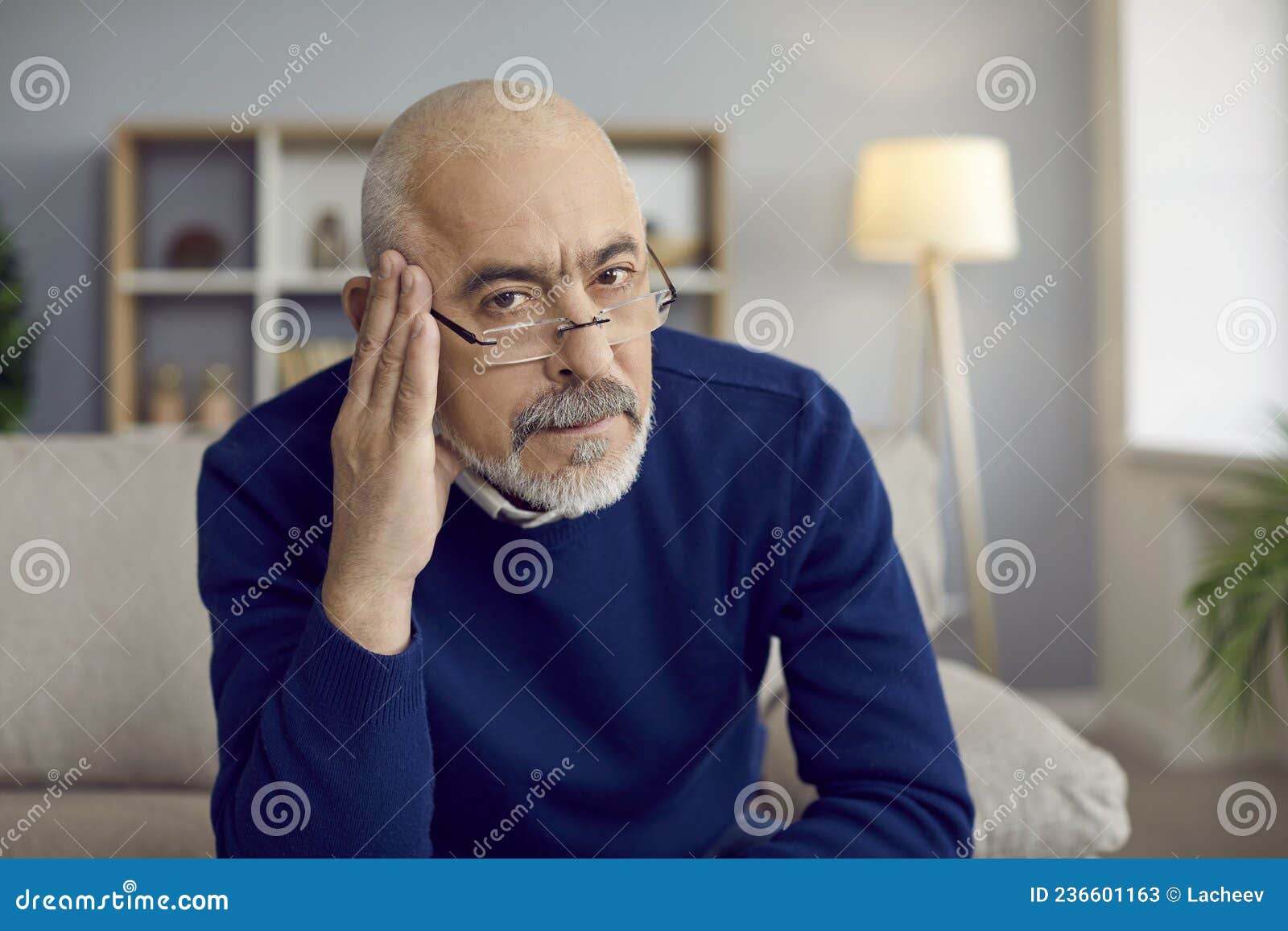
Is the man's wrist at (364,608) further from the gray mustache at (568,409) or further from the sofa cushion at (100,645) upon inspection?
the sofa cushion at (100,645)

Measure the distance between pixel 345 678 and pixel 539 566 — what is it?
0.24 meters

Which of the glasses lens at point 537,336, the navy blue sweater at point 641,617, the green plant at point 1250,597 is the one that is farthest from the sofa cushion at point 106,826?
the green plant at point 1250,597

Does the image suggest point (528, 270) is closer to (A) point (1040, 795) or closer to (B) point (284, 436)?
(B) point (284, 436)

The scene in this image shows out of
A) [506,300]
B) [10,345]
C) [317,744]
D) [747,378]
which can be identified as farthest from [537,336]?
[10,345]

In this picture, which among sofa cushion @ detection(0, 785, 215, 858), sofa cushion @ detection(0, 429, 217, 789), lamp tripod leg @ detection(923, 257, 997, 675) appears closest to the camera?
sofa cushion @ detection(0, 785, 215, 858)

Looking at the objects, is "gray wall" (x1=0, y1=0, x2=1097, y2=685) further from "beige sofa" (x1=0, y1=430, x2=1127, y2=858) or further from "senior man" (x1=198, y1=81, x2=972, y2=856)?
"senior man" (x1=198, y1=81, x2=972, y2=856)

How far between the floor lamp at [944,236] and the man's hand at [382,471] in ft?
8.09

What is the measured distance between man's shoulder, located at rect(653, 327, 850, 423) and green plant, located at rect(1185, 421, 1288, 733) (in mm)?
1336

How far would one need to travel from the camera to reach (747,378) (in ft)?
3.69

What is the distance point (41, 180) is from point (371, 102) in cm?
110

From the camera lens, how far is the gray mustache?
0.95m

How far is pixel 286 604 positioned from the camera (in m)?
1.02

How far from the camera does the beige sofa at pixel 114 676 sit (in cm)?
125

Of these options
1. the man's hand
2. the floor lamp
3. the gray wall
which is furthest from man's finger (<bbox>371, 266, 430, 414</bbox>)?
the gray wall
